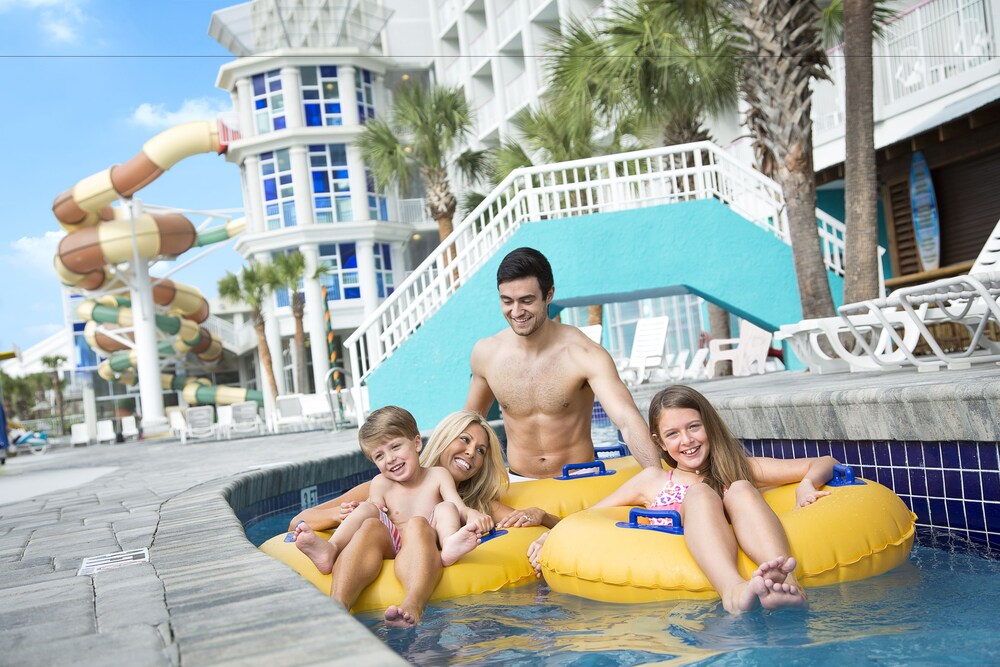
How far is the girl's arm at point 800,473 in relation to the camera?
12.6 ft

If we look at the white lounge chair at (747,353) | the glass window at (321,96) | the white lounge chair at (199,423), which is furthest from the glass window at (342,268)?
the white lounge chair at (747,353)

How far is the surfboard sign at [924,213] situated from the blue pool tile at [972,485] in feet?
33.9

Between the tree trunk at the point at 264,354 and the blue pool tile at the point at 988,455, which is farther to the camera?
the tree trunk at the point at 264,354

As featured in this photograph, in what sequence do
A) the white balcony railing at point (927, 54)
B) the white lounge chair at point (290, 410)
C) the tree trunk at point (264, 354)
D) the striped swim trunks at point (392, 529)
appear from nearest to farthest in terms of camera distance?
the striped swim trunks at point (392, 529) → the white balcony railing at point (927, 54) → the white lounge chair at point (290, 410) → the tree trunk at point (264, 354)

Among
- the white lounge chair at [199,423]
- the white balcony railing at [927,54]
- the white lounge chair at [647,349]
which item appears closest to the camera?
the white balcony railing at [927,54]

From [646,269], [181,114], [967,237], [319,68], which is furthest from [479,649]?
[181,114]

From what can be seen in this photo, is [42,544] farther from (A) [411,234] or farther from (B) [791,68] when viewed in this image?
(A) [411,234]

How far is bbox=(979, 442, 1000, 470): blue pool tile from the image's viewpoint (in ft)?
12.7

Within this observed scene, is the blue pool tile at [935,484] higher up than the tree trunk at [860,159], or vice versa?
the tree trunk at [860,159]

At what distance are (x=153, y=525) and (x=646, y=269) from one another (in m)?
9.27

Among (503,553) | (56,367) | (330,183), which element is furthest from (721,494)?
(56,367)

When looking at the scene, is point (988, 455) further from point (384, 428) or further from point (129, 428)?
point (129, 428)

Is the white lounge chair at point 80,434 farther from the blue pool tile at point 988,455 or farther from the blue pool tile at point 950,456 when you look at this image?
the blue pool tile at point 988,455

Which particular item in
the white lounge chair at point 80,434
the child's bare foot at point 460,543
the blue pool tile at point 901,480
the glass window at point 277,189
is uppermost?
the glass window at point 277,189
